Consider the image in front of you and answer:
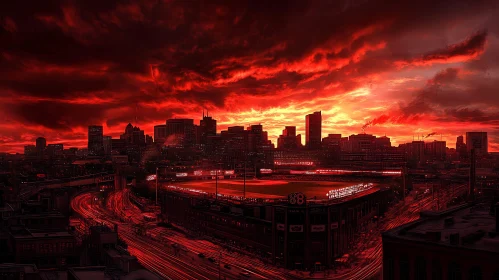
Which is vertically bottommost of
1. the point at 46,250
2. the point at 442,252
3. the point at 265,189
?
the point at 46,250

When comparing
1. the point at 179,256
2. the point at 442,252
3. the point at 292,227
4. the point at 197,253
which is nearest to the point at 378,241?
the point at 292,227

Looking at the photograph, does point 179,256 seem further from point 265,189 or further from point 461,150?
point 461,150

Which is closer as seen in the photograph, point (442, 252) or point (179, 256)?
point (442, 252)

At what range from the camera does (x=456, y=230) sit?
21.3m

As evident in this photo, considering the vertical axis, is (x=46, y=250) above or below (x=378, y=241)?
above

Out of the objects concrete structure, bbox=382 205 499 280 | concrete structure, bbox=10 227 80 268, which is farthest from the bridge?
concrete structure, bbox=382 205 499 280

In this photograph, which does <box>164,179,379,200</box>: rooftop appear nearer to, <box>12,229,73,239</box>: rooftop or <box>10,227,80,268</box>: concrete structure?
<box>12,229,73,239</box>: rooftop

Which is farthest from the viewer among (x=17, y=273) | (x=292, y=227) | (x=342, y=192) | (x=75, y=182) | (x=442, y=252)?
(x=75, y=182)

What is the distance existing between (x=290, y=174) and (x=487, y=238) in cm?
9495

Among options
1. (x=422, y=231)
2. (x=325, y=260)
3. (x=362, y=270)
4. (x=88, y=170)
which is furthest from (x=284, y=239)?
(x=88, y=170)

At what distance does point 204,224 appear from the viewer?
51906mm

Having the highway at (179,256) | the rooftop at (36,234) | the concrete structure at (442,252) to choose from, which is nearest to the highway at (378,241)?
the highway at (179,256)

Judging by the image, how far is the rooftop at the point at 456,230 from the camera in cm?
1814

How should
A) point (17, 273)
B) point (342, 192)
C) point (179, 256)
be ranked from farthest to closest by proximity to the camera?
Answer: 1. point (342, 192)
2. point (179, 256)
3. point (17, 273)
